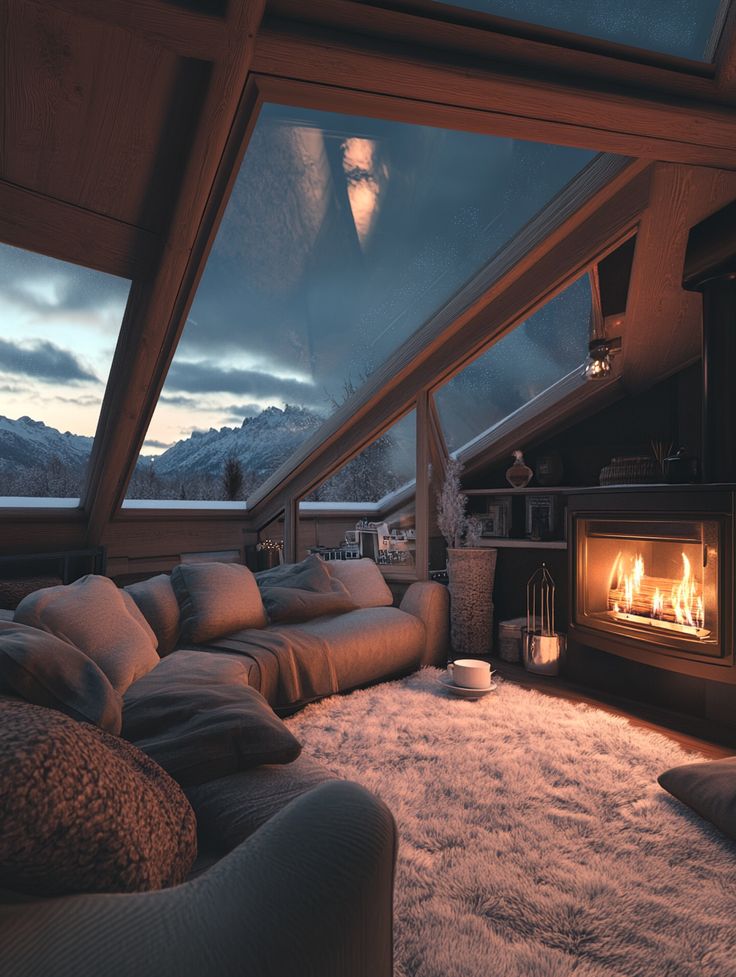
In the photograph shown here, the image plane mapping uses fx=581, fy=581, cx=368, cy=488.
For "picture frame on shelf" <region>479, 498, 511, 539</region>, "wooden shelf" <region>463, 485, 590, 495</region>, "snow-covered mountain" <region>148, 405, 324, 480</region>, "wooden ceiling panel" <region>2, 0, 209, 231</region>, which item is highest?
"wooden ceiling panel" <region>2, 0, 209, 231</region>

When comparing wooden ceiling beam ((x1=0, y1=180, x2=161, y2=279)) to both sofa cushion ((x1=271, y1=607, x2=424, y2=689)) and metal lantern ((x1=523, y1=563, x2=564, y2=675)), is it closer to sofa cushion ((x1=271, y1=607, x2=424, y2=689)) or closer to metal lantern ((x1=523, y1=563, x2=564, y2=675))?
sofa cushion ((x1=271, y1=607, x2=424, y2=689))

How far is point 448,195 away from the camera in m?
2.92

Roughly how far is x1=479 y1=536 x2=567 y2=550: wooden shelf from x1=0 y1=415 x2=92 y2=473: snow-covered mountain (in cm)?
270

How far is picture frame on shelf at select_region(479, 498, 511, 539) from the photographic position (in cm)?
439

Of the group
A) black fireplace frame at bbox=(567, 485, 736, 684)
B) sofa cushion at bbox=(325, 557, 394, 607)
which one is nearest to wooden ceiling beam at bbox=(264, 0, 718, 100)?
black fireplace frame at bbox=(567, 485, 736, 684)

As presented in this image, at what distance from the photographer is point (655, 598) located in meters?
2.97

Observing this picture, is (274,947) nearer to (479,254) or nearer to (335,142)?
(335,142)

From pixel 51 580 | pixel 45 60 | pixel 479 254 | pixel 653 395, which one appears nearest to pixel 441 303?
pixel 479 254

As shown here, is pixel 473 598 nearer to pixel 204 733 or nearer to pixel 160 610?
pixel 160 610

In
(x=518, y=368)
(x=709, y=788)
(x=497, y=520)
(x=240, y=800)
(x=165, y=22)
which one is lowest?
(x=709, y=788)

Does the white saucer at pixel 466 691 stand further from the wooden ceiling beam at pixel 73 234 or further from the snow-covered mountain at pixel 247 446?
the wooden ceiling beam at pixel 73 234

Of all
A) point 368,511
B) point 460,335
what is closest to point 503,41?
point 460,335

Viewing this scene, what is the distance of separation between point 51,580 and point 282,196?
250cm

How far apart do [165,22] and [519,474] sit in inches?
131
